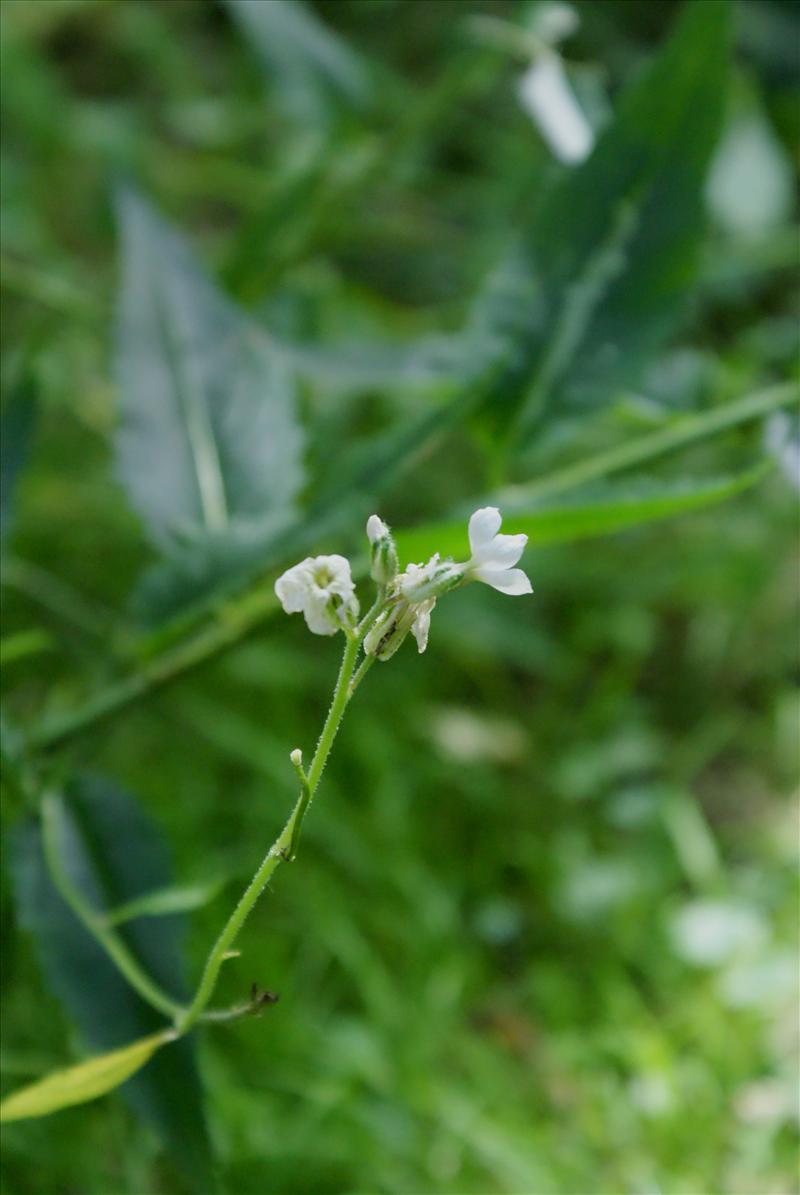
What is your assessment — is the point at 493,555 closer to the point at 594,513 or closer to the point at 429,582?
the point at 429,582

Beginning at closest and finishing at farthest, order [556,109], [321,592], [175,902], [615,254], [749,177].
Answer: [321,592], [175,902], [615,254], [556,109], [749,177]

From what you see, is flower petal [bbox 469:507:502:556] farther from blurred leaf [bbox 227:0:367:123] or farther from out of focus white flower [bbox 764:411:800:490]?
blurred leaf [bbox 227:0:367:123]

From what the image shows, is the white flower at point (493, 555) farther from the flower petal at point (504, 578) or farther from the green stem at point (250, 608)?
the green stem at point (250, 608)

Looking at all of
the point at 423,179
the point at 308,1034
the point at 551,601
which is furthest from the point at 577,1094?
the point at 423,179

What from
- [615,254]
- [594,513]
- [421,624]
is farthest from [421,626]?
[615,254]

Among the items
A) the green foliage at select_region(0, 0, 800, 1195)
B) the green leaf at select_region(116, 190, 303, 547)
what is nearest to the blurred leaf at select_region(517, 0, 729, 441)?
the green foliage at select_region(0, 0, 800, 1195)
